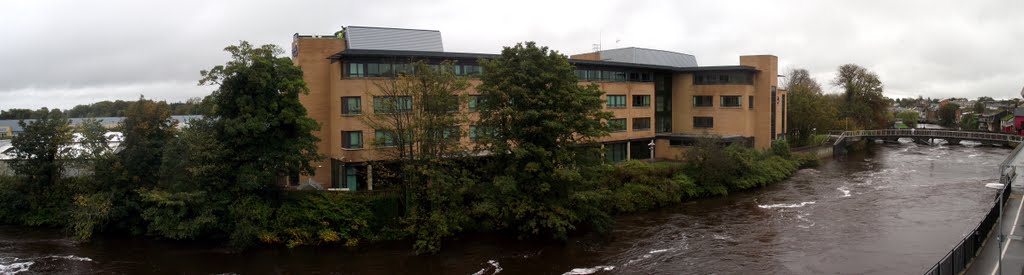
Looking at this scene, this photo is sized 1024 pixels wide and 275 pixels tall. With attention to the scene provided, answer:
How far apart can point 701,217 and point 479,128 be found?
652 inches

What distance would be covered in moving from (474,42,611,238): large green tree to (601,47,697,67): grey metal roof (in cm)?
3647

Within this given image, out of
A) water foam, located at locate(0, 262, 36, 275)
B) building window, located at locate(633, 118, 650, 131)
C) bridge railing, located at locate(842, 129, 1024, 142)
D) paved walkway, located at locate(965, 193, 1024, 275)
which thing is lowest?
water foam, located at locate(0, 262, 36, 275)

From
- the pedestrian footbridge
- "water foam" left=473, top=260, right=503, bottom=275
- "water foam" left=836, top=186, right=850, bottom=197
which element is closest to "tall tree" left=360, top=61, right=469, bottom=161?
"water foam" left=473, top=260, right=503, bottom=275

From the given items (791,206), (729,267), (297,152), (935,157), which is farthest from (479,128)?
(935,157)

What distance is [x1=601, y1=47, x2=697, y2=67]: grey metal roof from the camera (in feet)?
234

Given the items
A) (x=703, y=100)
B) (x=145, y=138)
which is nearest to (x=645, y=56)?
(x=703, y=100)

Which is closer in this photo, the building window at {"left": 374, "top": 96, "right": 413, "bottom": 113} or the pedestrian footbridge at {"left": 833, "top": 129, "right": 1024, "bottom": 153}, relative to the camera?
the building window at {"left": 374, "top": 96, "right": 413, "bottom": 113}

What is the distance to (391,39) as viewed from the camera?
49875 mm

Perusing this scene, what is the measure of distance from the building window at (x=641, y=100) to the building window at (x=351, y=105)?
97.5 feet

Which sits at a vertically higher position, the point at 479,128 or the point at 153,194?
the point at 479,128

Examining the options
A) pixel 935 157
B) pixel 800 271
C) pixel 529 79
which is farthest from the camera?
pixel 935 157

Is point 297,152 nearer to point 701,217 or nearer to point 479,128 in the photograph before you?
point 479,128

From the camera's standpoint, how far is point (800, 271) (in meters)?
29.5

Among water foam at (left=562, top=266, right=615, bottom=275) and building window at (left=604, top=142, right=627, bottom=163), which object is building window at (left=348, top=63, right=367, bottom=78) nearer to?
water foam at (left=562, top=266, right=615, bottom=275)
